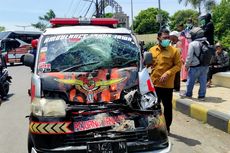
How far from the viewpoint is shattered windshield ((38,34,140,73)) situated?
18.0 feet

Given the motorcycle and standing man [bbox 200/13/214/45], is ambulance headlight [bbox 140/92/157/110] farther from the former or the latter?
the motorcycle

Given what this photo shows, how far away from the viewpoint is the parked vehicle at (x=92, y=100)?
A: 446cm

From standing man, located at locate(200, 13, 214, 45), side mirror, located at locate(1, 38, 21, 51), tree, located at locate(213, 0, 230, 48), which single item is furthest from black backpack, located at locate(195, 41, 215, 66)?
side mirror, located at locate(1, 38, 21, 51)

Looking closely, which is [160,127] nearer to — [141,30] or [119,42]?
[119,42]

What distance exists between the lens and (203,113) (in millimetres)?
7715

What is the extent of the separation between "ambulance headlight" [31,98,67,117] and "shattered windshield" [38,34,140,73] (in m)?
0.76

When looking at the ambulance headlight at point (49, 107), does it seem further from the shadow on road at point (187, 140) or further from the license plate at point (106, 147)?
the shadow on road at point (187, 140)

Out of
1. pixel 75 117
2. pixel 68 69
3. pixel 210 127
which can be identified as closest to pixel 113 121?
pixel 75 117

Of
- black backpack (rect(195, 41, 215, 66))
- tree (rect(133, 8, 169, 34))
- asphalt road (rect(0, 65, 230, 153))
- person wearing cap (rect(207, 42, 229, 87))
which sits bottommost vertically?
asphalt road (rect(0, 65, 230, 153))

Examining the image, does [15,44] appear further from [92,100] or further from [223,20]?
[92,100]

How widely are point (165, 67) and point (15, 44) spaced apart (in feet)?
79.1

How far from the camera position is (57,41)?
582 centimetres

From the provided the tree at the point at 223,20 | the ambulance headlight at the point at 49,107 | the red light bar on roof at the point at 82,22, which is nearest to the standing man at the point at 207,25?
the red light bar on roof at the point at 82,22

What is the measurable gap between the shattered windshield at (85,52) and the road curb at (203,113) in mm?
2254
